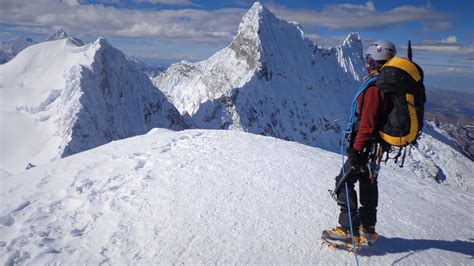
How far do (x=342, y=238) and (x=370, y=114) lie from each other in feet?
7.22

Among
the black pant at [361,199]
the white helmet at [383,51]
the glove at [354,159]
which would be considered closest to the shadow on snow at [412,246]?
the black pant at [361,199]

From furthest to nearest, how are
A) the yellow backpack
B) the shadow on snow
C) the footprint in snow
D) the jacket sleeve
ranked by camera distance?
the footprint in snow, the shadow on snow, the jacket sleeve, the yellow backpack

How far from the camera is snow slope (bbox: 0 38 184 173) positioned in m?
73.9

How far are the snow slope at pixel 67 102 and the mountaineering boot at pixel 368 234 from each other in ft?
237

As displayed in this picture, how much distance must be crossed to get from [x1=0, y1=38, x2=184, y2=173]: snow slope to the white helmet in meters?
72.9

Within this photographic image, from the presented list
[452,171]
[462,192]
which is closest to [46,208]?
[462,192]

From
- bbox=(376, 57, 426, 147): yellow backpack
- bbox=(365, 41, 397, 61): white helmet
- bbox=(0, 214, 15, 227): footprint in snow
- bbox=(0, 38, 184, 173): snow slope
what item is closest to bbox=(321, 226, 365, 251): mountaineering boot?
bbox=(376, 57, 426, 147): yellow backpack

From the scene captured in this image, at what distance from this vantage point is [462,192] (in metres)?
10.5

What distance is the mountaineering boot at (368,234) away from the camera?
6242 millimetres

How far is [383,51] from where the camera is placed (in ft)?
20.0

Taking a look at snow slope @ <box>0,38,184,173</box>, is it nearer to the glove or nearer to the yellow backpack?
the glove

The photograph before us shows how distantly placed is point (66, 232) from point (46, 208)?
3.78 ft

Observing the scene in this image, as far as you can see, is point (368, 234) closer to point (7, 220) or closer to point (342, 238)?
point (342, 238)

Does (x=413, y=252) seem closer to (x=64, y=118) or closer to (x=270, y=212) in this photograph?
(x=270, y=212)
